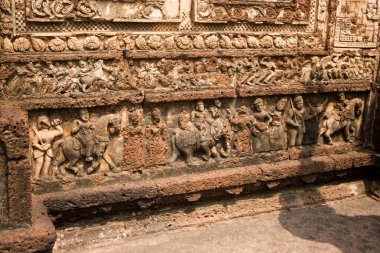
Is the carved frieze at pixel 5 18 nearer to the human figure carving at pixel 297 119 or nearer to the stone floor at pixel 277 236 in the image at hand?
the stone floor at pixel 277 236

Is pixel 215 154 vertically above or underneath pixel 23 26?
underneath

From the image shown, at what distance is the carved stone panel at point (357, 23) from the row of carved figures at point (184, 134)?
0.86 metres

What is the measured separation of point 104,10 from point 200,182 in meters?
2.47

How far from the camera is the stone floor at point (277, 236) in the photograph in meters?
5.42

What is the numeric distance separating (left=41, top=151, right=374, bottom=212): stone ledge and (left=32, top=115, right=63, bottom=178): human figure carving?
0.32 metres

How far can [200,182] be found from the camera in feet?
19.1

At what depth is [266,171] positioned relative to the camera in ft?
20.5

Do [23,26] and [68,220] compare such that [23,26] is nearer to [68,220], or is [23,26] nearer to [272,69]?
[68,220]

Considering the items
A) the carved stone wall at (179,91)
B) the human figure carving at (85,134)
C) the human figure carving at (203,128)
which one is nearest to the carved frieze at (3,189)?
the carved stone wall at (179,91)

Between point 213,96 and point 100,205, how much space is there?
79.4 inches

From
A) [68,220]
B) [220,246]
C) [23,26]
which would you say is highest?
[23,26]

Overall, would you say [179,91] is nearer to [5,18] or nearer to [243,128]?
[243,128]

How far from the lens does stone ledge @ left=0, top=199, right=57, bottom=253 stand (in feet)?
13.9

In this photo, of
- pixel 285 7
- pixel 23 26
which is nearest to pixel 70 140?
pixel 23 26
